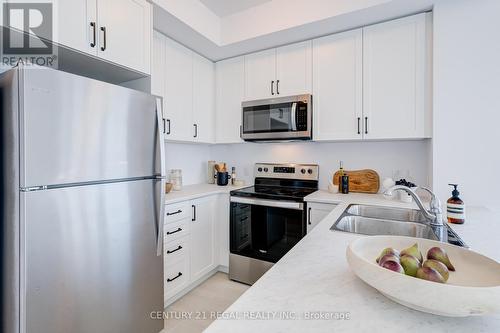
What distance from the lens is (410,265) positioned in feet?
2.14

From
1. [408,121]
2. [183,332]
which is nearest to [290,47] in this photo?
[408,121]

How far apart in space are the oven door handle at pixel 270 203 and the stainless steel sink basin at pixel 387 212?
483 millimetres

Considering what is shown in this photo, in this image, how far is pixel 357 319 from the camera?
0.58 metres

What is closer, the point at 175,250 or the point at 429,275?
the point at 429,275

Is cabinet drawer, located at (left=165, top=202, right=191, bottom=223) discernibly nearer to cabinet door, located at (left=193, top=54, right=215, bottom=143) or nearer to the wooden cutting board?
cabinet door, located at (left=193, top=54, right=215, bottom=143)

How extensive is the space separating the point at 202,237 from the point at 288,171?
3.86ft

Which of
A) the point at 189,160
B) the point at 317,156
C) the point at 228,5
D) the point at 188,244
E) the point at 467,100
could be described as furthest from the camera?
the point at 189,160

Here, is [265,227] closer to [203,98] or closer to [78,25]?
[203,98]

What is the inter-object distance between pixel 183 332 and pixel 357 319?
1627 mm

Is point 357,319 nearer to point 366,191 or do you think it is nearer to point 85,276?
point 85,276

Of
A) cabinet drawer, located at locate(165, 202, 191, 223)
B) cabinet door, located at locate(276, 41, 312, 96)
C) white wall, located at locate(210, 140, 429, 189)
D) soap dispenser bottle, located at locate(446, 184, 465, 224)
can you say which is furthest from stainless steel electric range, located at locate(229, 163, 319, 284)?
soap dispenser bottle, located at locate(446, 184, 465, 224)

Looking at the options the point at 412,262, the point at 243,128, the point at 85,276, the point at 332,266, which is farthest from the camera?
the point at 243,128

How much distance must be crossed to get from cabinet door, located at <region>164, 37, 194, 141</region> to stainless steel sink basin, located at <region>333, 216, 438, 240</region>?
1.70 meters

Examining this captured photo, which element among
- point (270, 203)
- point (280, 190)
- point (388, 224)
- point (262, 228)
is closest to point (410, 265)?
point (388, 224)
